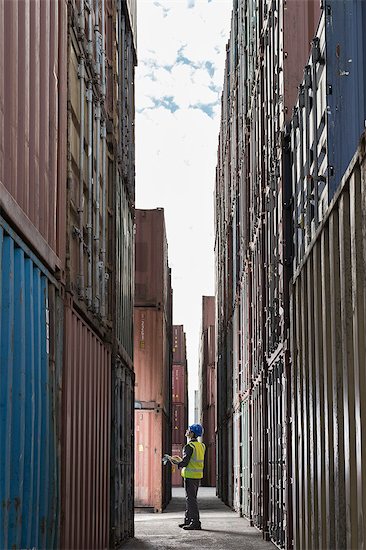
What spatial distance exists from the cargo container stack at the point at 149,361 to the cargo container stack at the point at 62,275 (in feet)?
18.9

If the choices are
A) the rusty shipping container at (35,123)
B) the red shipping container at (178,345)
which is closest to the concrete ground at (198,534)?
the rusty shipping container at (35,123)

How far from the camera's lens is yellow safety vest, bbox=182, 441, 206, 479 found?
1516 cm

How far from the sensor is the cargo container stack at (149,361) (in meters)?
19.2

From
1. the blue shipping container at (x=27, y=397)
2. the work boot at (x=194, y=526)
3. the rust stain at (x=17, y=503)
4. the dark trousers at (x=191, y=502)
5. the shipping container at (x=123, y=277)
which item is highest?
the shipping container at (x=123, y=277)

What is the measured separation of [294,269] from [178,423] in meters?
29.1

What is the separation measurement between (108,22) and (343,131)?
A: 20.5 feet

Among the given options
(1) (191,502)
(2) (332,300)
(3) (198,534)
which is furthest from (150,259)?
(2) (332,300)

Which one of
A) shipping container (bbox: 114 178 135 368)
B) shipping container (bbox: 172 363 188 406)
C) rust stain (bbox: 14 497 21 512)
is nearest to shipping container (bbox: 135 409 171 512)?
shipping container (bbox: 114 178 135 368)

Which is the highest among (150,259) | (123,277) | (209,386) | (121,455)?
(150,259)

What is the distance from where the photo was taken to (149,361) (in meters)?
20.0

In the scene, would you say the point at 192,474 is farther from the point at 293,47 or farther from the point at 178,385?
the point at 178,385

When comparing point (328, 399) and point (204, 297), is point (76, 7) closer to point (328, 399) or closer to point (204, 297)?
point (328, 399)

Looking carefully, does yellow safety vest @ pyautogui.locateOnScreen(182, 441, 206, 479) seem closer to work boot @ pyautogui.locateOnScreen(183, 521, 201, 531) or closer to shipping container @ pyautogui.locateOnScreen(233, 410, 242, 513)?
work boot @ pyautogui.locateOnScreen(183, 521, 201, 531)

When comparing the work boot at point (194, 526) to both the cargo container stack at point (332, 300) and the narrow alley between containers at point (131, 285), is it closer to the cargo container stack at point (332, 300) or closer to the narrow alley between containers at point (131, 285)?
the narrow alley between containers at point (131, 285)
